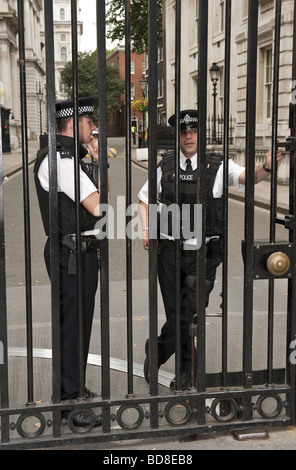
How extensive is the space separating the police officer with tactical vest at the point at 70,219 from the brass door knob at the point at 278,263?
978mm

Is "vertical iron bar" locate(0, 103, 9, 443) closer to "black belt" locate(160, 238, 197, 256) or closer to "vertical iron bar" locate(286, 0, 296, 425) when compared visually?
"black belt" locate(160, 238, 197, 256)

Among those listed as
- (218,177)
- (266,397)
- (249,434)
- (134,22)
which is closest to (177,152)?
(218,177)

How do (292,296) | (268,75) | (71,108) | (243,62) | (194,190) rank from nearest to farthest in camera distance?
(292,296)
(71,108)
(194,190)
(268,75)
(243,62)

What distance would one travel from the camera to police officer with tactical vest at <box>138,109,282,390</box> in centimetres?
361

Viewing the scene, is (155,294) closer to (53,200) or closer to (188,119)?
(53,200)

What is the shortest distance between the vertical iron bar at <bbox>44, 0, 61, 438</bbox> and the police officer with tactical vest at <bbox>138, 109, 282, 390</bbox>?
3.12ft

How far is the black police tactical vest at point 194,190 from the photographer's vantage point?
11.8ft

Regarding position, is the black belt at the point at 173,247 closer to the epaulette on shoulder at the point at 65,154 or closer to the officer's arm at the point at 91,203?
the officer's arm at the point at 91,203

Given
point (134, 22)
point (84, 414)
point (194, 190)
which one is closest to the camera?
point (84, 414)

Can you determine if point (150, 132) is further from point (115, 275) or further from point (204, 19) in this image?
point (115, 275)

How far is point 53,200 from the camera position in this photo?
278 centimetres

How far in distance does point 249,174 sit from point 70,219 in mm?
1069

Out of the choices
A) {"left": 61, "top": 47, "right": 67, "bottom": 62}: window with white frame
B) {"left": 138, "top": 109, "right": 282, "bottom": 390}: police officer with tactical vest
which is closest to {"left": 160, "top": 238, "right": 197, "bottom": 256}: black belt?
{"left": 138, "top": 109, "right": 282, "bottom": 390}: police officer with tactical vest

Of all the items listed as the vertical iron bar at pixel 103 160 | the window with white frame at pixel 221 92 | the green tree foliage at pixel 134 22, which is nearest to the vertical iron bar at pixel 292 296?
the vertical iron bar at pixel 103 160
